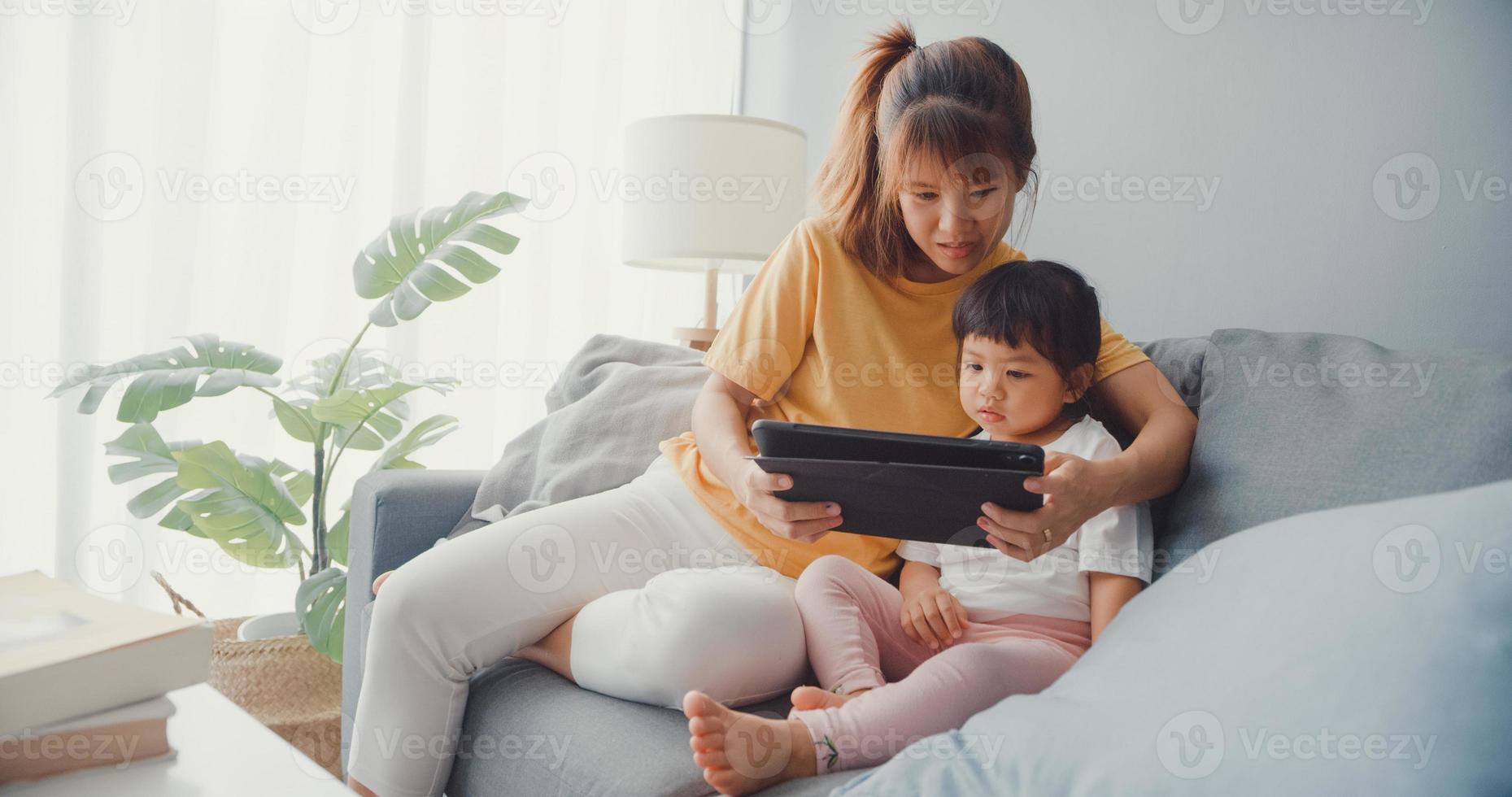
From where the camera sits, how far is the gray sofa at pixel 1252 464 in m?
0.93

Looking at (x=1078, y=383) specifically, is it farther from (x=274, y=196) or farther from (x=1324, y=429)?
(x=274, y=196)

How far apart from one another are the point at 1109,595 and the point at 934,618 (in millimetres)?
191

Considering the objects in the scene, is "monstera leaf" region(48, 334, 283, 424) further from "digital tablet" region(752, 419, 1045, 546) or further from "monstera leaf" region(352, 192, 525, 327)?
"digital tablet" region(752, 419, 1045, 546)

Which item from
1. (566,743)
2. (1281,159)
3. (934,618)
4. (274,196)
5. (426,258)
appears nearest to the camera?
(566,743)

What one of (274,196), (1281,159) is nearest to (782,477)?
(1281,159)

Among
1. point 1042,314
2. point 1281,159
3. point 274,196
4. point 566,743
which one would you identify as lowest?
point 566,743

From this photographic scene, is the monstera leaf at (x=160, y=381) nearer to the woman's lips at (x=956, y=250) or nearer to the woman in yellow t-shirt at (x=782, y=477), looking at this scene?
the woman in yellow t-shirt at (x=782, y=477)

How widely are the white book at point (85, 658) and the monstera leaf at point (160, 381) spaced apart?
958 mm

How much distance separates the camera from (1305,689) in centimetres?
69

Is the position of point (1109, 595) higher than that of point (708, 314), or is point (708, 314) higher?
point (708, 314)

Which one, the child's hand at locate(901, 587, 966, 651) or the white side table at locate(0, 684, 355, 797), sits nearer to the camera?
the white side table at locate(0, 684, 355, 797)

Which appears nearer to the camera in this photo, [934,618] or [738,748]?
[738,748]

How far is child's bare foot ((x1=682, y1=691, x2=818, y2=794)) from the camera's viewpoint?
2.83 ft

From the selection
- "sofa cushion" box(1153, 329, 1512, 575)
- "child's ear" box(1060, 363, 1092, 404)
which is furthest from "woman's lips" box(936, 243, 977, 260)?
"sofa cushion" box(1153, 329, 1512, 575)
